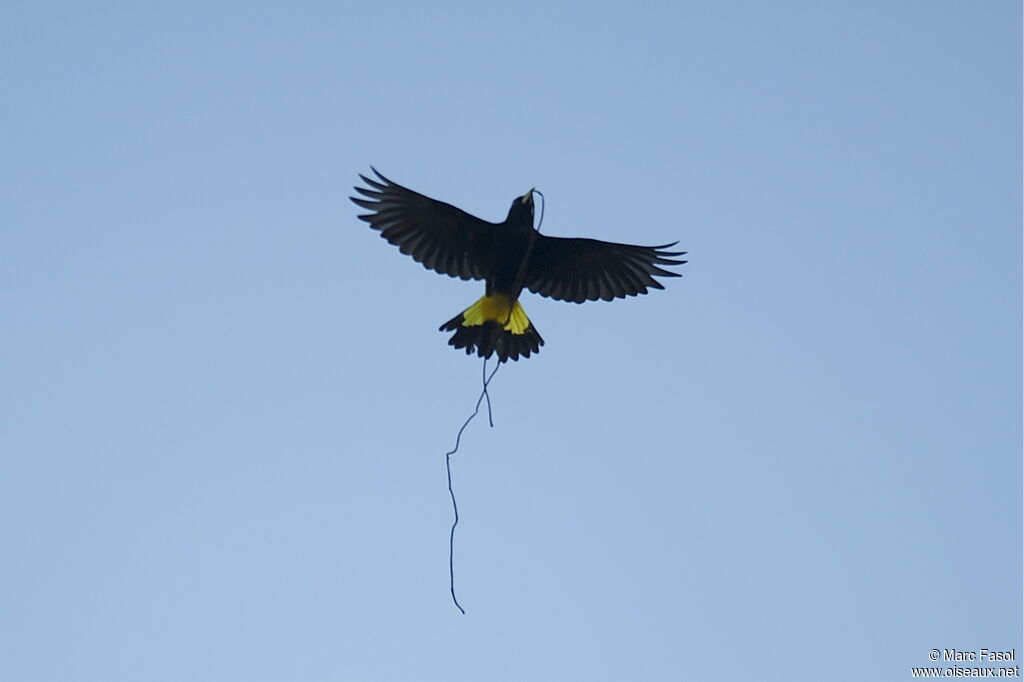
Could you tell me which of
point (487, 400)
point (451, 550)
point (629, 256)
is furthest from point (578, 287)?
point (451, 550)

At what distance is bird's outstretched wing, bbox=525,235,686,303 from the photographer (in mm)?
7578

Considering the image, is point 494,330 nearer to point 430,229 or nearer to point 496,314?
point 496,314

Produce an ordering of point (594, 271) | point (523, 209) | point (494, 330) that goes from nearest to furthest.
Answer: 1. point (523, 209)
2. point (494, 330)
3. point (594, 271)

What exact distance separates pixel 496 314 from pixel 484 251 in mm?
446

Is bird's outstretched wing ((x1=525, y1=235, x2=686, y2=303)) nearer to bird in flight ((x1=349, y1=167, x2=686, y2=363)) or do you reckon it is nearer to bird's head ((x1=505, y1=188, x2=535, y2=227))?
bird in flight ((x1=349, y1=167, x2=686, y2=363))

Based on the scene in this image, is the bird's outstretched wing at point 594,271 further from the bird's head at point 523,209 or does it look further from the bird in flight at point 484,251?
the bird's head at point 523,209

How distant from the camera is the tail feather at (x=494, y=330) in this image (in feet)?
23.3

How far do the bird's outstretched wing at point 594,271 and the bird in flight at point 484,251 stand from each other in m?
0.01

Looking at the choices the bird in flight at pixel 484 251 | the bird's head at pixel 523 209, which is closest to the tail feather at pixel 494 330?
the bird in flight at pixel 484 251

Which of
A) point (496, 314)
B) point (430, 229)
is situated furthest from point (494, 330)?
point (430, 229)

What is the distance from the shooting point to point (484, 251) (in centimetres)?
735

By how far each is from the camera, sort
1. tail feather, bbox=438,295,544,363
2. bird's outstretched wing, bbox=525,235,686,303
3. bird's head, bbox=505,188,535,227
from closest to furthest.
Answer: bird's head, bbox=505,188,535,227 → tail feather, bbox=438,295,544,363 → bird's outstretched wing, bbox=525,235,686,303

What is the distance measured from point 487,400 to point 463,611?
6.49 ft

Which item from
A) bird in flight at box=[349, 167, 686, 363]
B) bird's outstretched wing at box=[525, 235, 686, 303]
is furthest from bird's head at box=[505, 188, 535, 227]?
bird's outstretched wing at box=[525, 235, 686, 303]
